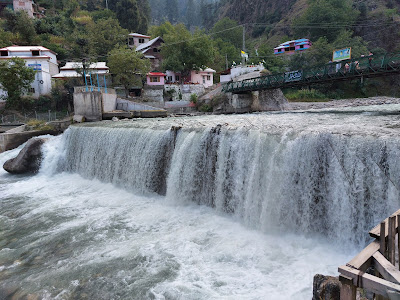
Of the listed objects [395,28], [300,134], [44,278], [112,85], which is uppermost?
[395,28]

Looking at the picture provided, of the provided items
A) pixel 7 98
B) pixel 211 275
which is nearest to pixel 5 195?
pixel 211 275

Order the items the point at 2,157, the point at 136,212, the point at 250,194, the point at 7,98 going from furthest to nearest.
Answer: the point at 7,98 < the point at 2,157 < the point at 136,212 < the point at 250,194

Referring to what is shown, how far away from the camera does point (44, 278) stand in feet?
22.6

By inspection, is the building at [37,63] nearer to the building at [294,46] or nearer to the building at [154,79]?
the building at [154,79]

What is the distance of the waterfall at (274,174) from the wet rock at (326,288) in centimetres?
339

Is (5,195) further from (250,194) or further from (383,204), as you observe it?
(383,204)

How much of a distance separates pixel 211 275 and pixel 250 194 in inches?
129

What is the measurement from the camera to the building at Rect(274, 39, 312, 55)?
5122cm

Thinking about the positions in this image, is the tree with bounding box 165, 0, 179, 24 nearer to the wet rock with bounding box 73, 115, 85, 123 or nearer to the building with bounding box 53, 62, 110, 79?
the building with bounding box 53, 62, 110, 79

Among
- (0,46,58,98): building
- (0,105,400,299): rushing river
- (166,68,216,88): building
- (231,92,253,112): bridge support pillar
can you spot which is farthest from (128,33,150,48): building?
(0,105,400,299): rushing river

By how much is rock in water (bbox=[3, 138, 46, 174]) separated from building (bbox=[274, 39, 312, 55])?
4763 cm

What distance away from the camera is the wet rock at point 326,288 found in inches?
159

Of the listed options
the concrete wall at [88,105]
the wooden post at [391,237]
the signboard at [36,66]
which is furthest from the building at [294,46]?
the wooden post at [391,237]

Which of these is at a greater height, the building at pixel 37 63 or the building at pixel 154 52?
the building at pixel 154 52
